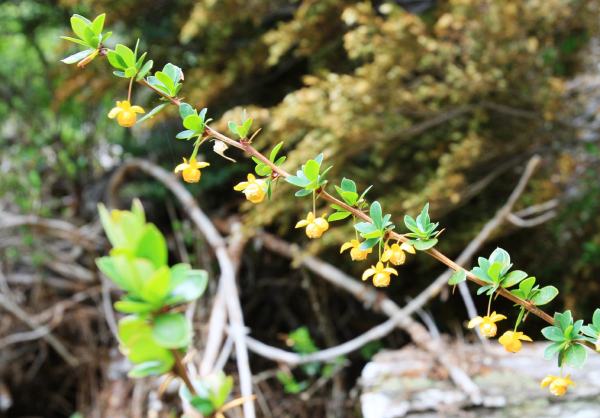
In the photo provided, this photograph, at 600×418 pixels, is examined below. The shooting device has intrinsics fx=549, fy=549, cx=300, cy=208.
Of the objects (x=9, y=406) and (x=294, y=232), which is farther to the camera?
(x=294, y=232)

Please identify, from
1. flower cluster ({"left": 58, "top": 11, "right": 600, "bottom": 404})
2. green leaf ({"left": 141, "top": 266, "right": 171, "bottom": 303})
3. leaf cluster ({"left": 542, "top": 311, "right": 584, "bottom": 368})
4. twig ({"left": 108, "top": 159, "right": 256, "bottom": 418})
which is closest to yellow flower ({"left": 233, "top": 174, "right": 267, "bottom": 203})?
flower cluster ({"left": 58, "top": 11, "right": 600, "bottom": 404})

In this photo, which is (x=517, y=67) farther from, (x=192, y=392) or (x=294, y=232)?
(x=192, y=392)

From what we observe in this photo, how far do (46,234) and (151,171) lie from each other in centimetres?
58

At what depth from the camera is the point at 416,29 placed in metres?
1.63

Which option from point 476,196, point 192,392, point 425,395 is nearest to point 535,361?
point 425,395

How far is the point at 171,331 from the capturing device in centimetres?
33

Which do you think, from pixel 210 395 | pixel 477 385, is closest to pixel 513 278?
pixel 210 395

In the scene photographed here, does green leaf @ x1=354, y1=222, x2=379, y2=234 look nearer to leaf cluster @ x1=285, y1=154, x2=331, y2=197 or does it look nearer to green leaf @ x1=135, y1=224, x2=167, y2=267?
leaf cluster @ x1=285, y1=154, x2=331, y2=197

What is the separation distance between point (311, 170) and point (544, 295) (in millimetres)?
281

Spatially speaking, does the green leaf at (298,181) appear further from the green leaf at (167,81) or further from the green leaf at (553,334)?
the green leaf at (553,334)

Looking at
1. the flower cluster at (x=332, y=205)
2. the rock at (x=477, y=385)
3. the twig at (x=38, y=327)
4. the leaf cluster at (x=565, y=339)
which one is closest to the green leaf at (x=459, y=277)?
the flower cluster at (x=332, y=205)

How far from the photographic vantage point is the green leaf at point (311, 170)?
55 cm

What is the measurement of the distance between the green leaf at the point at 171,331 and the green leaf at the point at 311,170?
9.9 inches

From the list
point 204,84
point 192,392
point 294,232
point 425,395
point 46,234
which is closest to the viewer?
point 192,392
